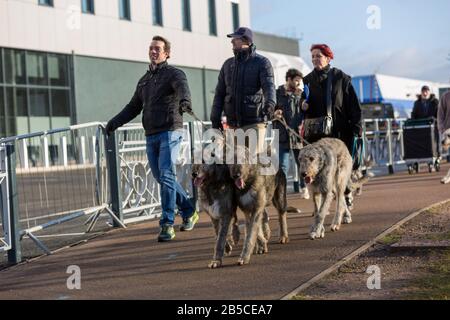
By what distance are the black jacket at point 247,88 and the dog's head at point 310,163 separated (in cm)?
61

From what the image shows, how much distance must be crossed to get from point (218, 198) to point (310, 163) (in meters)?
1.51

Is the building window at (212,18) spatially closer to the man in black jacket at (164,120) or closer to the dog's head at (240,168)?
the man in black jacket at (164,120)

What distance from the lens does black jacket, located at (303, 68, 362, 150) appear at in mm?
9227

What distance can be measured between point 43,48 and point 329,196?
27.4 metres

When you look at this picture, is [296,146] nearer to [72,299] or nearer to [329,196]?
[329,196]

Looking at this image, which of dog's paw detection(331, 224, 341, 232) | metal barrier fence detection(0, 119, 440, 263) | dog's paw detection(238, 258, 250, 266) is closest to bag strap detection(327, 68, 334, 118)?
dog's paw detection(331, 224, 341, 232)

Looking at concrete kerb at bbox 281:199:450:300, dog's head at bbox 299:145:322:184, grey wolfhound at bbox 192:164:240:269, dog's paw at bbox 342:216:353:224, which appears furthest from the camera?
dog's paw at bbox 342:216:353:224

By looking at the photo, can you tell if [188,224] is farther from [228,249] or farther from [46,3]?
[46,3]

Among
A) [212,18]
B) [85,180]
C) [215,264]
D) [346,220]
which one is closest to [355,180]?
[346,220]

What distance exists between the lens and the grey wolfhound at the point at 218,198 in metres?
7.07

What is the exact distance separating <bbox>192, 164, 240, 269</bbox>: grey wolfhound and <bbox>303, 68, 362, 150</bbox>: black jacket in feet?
8.18

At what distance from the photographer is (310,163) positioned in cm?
829

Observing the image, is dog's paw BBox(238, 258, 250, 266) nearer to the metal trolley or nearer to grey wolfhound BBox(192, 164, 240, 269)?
grey wolfhound BBox(192, 164, 240, 269)

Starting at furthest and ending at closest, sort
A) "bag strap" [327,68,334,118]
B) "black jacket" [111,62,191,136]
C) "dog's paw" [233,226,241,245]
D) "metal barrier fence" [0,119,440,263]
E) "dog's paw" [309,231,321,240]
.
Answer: "metal barrier fence" [0,119,440,263] → "bag strap" [327,68,334,118] → "black jacket" [111,62,191,136] → "dog's paw" [309,231,321,240] → "dog's paw" [233,226,241,245]
